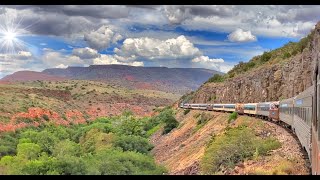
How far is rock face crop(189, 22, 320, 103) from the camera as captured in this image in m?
40.2

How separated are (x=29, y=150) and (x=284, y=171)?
28599 mm

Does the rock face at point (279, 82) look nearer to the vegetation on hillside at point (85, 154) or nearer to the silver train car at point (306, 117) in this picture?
the silver train car at point (306, 117)

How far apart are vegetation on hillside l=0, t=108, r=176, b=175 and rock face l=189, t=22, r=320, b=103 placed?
451 inches

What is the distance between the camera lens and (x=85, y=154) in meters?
30.9

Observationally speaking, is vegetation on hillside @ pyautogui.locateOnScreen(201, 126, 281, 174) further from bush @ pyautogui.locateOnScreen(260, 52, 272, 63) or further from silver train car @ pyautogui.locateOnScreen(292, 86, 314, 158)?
bush @ pyautogui.locateOnScreen(260, 52, 272, 63)

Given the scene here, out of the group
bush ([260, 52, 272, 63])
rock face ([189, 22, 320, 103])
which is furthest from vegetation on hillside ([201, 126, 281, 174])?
bush ([260, 52, 272, 63])

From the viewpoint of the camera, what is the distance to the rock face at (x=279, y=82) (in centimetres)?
4019

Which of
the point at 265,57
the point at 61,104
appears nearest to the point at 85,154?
the point at 265,57

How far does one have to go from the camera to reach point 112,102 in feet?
513

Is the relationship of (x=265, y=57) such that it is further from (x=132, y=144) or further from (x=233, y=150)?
(x=233, y=150)

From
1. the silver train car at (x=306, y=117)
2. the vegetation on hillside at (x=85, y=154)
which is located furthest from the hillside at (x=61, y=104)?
the silver train car at (x=306, y=117)

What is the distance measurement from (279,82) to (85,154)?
89.2 feet
